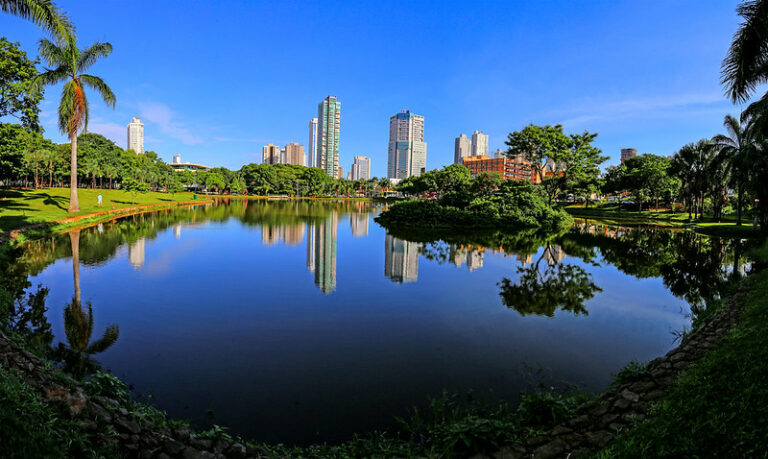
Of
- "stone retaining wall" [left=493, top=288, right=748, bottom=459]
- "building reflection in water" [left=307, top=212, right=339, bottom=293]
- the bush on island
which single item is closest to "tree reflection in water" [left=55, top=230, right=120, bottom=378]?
"building reflection in water" [left=307, top=212, right=339, bottom=293]

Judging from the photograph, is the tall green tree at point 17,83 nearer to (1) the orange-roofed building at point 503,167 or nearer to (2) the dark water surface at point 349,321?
(2) the dark water surface at point 349,321

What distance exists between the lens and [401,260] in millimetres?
16734

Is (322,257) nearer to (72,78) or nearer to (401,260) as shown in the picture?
(401,260)

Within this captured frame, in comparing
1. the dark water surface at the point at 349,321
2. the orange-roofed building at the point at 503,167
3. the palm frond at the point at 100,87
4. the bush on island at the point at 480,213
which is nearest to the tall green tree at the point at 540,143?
the bush on island at the point at 480,213

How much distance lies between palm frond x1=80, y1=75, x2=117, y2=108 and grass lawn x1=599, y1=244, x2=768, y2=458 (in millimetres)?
33637

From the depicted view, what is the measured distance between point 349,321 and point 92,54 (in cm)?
2998

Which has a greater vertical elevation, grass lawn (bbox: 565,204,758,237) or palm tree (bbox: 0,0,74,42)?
palm tree (bbox: 0,0,74,42)

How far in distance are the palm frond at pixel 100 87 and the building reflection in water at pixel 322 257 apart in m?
17.1

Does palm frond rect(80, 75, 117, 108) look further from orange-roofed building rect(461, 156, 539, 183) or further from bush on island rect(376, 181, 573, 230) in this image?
orange-roofed building rect(461, 156, 539, 183)

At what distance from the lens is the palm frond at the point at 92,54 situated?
2589 cm

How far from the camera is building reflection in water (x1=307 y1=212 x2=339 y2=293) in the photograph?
12.3 m

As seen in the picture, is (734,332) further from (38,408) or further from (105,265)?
(105,265)

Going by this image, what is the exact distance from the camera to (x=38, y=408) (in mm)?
3637

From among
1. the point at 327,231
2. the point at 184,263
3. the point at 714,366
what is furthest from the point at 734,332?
the point at 327,231
